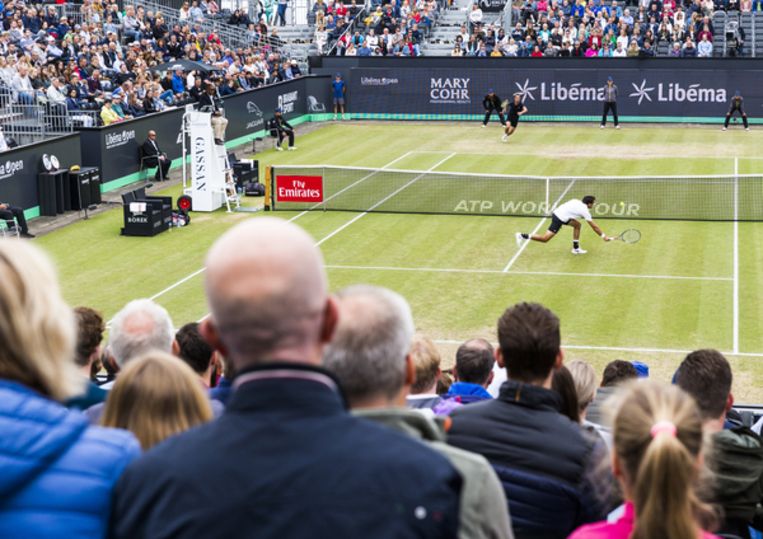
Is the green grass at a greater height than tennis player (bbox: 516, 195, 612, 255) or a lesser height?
lesser

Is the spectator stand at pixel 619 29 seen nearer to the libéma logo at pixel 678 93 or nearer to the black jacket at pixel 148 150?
the libéma logo at pixel 678 93

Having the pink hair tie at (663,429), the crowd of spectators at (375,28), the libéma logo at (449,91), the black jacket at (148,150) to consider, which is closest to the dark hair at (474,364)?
the pink hair tie at (663,429)

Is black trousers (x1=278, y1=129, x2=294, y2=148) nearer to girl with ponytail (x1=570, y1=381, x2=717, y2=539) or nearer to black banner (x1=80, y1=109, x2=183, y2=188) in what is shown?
black banner (x1=80, y1=109, x2=183, y2=188)

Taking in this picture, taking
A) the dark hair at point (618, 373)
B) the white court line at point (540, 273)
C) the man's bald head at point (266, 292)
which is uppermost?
the man's bald head at point (266, 292)

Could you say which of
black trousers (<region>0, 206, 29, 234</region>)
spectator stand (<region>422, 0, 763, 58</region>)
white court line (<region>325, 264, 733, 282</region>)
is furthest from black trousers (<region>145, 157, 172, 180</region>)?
spectator stand (<region>422, 0, 763, 58</region>)

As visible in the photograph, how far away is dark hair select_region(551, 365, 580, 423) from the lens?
6.99 m

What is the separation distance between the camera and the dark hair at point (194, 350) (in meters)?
8.23

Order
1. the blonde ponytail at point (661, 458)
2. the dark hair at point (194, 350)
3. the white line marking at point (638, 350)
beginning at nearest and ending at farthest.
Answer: the blonde ponytail at point (661, 458)
the dark hair at point (194, 350)
the white line marking at point (638, 350)

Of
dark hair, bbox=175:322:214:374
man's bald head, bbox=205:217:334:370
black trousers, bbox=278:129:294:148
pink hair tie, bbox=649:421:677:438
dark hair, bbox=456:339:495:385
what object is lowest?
black trousers, bbox=278:129:294:148

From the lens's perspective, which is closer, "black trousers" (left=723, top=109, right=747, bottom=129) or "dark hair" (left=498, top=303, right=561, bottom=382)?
"dark hair" (left=498, top=303, right=561, bottom=382)

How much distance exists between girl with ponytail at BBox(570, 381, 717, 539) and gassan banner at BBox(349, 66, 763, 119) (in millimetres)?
43621

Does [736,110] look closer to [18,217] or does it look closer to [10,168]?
[10,168]

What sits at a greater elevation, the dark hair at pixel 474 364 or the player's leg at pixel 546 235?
the dark hair at pixel 474 364

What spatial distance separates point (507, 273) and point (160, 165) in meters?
14.8
